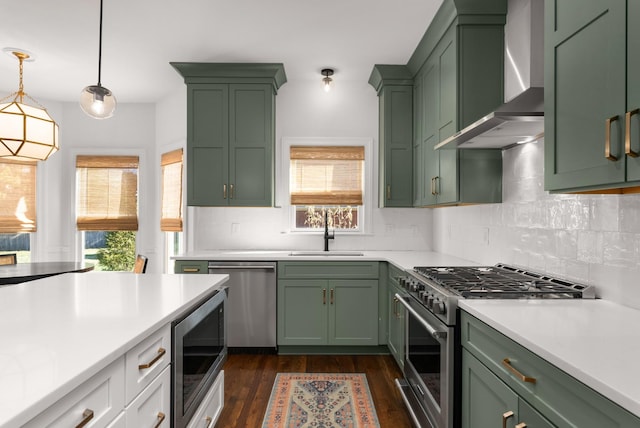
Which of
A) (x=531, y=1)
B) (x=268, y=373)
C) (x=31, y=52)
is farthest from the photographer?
(x=31, y=52)

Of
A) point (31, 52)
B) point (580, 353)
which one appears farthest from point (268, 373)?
point (31, 52)

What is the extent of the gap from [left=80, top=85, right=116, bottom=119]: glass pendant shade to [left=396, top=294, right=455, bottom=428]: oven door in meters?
2.30

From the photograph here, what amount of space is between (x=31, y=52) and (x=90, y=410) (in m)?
3.70

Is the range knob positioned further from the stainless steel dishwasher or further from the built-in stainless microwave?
the stainless steel dishwasher

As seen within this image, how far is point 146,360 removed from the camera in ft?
4.34

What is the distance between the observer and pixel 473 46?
256 cm

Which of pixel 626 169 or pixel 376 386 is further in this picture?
pixel 376 386

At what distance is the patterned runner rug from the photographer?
2414 millimetres

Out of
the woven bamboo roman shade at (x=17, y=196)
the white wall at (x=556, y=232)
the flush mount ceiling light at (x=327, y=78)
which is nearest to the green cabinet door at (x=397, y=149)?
the flush mount ceiling light at (x=327, y=78)

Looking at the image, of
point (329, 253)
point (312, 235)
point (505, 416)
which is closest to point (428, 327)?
point (505, 416)

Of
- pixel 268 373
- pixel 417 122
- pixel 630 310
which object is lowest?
pixel 268 373

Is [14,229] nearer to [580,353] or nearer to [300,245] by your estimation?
[300,245]

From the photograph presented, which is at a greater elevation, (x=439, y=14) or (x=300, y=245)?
(x=439, y=14)

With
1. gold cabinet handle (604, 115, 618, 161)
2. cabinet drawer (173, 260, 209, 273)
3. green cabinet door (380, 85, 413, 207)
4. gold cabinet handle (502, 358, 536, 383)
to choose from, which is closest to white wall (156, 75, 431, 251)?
green cabinet door (380, 85, 413, 207)
